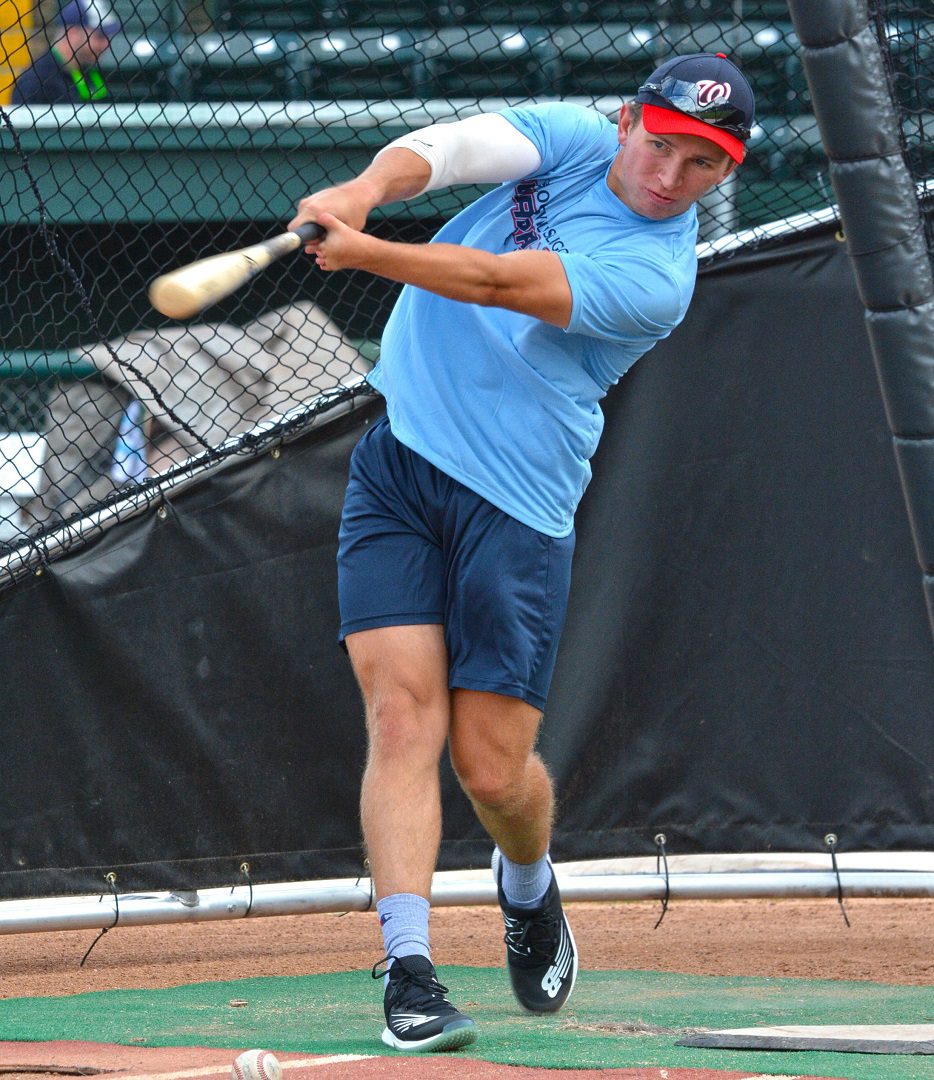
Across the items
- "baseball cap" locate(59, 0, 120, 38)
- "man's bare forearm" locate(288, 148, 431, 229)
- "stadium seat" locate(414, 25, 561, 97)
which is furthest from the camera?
"stadium seat" locate(414, 25, 561, 97)

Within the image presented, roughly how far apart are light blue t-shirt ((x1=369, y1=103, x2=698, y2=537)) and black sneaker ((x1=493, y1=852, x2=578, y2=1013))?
928mm

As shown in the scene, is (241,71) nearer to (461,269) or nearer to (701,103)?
(701,103)

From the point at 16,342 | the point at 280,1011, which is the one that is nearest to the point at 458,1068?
the point at 280,1011

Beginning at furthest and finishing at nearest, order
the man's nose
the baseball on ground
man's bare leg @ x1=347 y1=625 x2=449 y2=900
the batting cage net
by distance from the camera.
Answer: the batting cage net
the man's nose
man's bare leg @ x1=347 y1=625 x2=449 y2=900
the baseball on ground

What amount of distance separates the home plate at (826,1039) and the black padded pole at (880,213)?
88 centimetres

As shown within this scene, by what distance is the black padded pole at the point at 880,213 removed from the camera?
9.36ft

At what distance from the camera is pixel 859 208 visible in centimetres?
292

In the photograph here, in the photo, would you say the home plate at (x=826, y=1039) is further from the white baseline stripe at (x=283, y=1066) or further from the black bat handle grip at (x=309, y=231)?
the black bat handle grip at (x=309, y=231)

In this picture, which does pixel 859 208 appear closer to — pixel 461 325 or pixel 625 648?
pixel 461 325

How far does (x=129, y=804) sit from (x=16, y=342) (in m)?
4.56

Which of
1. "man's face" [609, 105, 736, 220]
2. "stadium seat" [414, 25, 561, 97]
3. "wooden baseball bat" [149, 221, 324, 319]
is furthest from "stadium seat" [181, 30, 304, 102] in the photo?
"wooden baseball bat" [149, 221, 324, 319]

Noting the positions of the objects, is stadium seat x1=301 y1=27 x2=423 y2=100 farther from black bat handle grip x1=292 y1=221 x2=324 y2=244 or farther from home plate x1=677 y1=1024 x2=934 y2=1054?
home plate x1=677 y1=1024 x2=934 y2=1054

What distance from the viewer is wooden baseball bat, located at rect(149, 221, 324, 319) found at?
2.31m

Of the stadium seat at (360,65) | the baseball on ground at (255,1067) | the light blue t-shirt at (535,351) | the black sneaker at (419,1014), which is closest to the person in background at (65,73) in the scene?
the stadium seat at (360,65)
